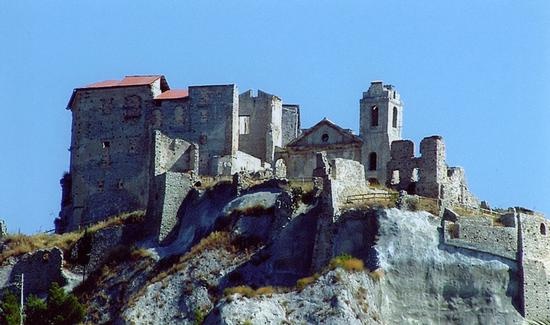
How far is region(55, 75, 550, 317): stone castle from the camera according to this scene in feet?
336

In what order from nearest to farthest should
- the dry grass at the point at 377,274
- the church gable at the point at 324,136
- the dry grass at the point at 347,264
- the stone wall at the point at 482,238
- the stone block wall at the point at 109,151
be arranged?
the dry grass at the point at 347,264 < the dry grass at the point at 377,274 < the stone wall at the point at 482,238 < the stone block wall at the point at 109,151 < the church gable at the point at 324,136

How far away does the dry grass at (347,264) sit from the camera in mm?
83312

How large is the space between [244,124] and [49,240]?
13.7 m

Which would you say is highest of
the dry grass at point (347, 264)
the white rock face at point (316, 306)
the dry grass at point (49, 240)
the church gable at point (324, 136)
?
the church gable at point (324, 136)

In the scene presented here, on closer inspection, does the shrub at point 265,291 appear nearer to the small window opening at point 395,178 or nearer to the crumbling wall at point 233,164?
the small window opening at point 395,178

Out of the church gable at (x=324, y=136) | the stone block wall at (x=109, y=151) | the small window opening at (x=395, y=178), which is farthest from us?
the church gable at (x=324, y=136)

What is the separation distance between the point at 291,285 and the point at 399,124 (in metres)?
20.9

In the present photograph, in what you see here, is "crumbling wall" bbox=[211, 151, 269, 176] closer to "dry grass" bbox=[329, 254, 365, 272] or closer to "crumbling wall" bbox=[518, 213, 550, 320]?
"dry grass" bbox=[329, 254, 365, 272]

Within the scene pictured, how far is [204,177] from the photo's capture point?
101m

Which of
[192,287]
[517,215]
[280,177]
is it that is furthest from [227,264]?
[517,215]

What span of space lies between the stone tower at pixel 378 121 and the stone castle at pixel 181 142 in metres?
0.05

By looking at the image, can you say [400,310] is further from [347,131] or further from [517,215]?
[347,131]

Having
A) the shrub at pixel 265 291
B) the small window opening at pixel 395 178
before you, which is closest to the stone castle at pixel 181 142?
the small window opening at pixel 395 178

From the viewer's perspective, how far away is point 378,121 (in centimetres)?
10481
